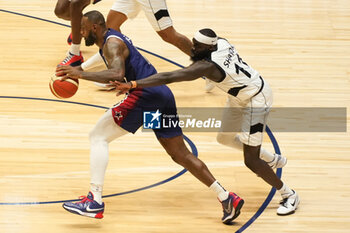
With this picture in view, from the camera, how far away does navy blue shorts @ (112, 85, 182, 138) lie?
6554mm

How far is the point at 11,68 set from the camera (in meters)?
9.86

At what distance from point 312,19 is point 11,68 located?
16.3ft

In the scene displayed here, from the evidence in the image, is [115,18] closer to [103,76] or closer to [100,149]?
[100,149]

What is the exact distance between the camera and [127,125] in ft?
21.6

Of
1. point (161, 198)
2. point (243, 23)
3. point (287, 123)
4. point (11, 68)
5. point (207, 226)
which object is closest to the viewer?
point (207, 226)

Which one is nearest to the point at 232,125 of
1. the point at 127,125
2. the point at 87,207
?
the point at 127,125

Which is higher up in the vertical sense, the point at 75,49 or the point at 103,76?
the point at 103,76

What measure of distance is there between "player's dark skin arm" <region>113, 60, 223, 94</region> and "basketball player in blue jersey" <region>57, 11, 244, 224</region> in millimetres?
321

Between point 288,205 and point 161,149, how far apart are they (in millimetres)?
1765

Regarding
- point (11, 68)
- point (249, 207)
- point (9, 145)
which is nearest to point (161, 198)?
point (249, 207)

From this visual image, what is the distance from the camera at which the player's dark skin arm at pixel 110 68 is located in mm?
6098

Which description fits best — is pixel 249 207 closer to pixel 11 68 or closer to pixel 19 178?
pixel 19 178

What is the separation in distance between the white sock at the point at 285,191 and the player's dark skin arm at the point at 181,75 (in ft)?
4.10

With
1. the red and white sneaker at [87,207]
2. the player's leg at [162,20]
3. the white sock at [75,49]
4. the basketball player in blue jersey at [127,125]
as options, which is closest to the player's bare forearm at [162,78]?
the basketball player in blue jersey at [127,125]
